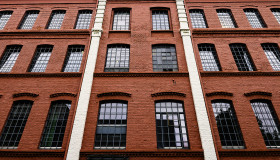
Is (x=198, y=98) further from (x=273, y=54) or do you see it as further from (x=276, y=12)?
(x=276, y=12)

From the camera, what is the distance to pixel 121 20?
1270 cm

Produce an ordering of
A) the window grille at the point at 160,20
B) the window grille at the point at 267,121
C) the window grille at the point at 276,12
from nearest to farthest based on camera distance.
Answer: the window grille at the point at 267,121, the window grille at the point at 160,20, the window grille at the point at 276,12

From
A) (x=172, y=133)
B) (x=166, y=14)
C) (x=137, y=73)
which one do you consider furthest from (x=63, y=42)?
(x=172, y=133)

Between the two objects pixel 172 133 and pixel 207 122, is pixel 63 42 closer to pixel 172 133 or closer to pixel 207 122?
pixel 172 133

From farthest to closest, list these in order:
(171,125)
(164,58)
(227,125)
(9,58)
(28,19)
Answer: (28,19) < (9,58) < (164,58) < (227,125) < (171,125)

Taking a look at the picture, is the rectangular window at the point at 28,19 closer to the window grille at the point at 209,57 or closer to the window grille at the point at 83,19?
the window grille at the point at 83,19

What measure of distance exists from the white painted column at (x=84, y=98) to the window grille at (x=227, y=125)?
20.4 feet

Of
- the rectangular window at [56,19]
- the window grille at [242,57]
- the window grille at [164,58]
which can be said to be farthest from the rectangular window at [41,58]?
the window grille at [242,57]

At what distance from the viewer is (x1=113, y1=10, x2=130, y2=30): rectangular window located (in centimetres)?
1225

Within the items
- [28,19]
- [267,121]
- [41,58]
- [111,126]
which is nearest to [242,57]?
[267,121]

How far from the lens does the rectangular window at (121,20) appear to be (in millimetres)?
12250

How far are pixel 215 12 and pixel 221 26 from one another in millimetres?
1448

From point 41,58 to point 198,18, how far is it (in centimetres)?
1081

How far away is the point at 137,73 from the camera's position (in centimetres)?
944
